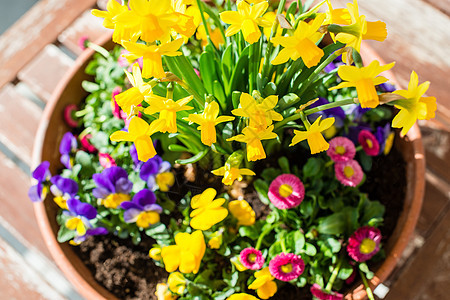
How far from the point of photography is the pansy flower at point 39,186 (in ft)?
2.68

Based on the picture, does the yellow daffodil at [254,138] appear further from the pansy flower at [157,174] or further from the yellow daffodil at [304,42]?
the pansy flower at [157,174]

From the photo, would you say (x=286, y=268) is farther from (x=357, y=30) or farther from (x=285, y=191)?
(x=357, y=30)

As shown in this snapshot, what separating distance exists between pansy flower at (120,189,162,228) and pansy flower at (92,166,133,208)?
3 cm

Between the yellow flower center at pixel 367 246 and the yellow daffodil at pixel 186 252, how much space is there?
0.94 feet

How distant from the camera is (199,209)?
717mm

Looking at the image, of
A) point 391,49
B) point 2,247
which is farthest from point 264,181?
point 2,247

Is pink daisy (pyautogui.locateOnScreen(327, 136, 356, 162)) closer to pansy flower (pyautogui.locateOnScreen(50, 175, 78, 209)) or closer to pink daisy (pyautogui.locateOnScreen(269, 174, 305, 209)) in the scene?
pink daisy (pyautogui.locateOnScreen(269, 174, 305, 209))

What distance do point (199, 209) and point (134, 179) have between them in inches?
7.9

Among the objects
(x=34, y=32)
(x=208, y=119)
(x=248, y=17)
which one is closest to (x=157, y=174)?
(x=208, y=119)

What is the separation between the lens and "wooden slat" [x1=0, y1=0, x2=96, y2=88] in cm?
105

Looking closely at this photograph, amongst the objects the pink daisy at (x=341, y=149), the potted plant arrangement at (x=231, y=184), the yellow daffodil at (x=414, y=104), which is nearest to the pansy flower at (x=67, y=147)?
the potted plant arrangement at (x=231, y=184)

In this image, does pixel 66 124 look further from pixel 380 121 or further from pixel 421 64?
pixel 421 64

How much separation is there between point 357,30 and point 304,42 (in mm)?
65

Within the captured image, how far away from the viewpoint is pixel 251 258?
790 mm
